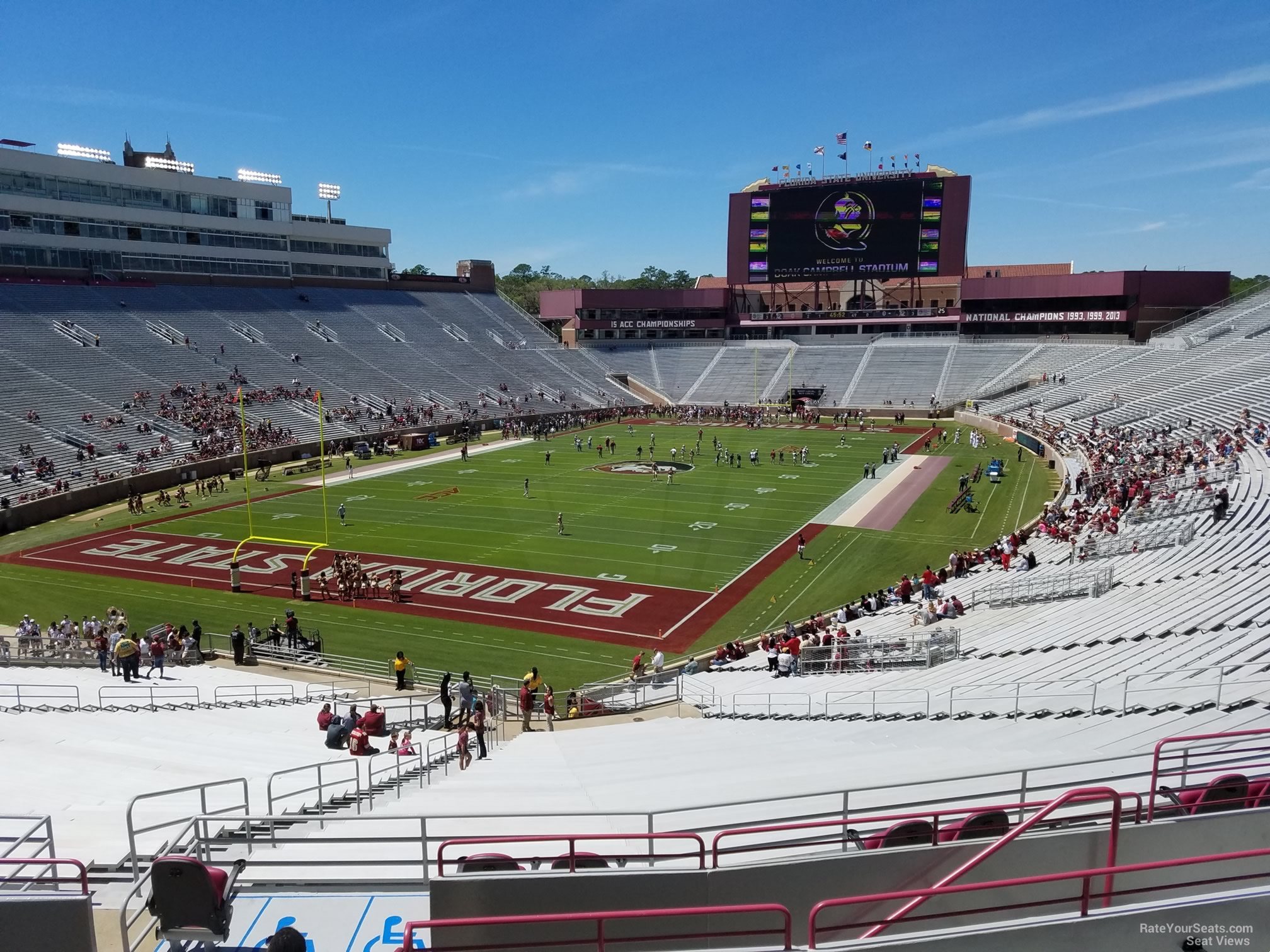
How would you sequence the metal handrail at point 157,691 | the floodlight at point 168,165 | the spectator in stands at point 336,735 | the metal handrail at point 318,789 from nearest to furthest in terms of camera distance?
the metal handrail at point 318,789 → the spectator in stands at point 336,735 → the metal handrail at point 157,691 → the floodlight at point 168,165

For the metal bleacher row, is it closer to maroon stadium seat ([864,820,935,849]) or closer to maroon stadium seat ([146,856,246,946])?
maroon stadium seat ([146,856,246,946])

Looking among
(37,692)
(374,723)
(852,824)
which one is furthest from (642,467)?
(852,824)

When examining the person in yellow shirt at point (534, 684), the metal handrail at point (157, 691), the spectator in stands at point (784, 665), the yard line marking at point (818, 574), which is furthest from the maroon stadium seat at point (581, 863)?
the yard line marking at point (818, 574)

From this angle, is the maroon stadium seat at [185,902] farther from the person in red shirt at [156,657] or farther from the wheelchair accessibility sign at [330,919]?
the person in red shirt at [156,657]

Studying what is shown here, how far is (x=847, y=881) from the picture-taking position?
17.3 feet

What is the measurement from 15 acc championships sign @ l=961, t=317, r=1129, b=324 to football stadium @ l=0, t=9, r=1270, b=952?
30 centimetres

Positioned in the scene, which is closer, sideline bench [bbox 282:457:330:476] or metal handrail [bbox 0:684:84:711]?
metal handrail [bbox 0:684:84:711]

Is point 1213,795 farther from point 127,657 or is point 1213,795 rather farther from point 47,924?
point 127,657

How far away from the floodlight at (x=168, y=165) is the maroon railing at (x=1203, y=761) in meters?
72.0

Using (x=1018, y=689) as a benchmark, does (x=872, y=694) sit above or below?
below

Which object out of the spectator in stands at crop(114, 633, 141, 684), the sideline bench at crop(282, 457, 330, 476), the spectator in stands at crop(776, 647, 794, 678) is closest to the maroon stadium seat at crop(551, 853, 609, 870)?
the spectator in stands at crop(776, 647, 794, 678)

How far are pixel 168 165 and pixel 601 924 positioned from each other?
73.3 metres

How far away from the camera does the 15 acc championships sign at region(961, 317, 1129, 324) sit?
6619 centimetres

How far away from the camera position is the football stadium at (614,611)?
5.29m
